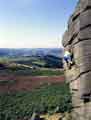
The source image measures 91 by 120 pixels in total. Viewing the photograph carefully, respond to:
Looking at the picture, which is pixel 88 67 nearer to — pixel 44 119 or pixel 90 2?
pixel 90 2

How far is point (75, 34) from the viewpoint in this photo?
6102 millimetres

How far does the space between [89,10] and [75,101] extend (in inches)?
73.8

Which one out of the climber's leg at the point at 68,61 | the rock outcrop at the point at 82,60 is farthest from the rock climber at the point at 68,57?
the rock outcrop at the point at 82,60

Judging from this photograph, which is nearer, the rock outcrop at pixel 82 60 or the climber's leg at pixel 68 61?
Result: the rock outcrop at pixel 82 60

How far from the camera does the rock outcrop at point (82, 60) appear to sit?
18.6 feet

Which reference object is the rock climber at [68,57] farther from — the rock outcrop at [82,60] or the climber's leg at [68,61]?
the rock outcrop at [82,60]

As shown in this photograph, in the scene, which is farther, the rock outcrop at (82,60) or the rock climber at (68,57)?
the rock climber at (68,57)

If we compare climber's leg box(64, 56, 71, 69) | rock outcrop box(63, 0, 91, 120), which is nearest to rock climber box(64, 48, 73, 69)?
climber's leg box(64, 56, 71, 69)

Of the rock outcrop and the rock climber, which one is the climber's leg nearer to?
the rock climber

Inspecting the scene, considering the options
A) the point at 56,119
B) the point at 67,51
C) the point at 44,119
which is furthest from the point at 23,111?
the point at 67,51

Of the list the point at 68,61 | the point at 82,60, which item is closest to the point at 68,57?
the point at 68,61

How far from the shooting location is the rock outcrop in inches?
223

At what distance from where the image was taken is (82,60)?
5707 mm

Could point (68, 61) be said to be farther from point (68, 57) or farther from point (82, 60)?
point (82, 60)
